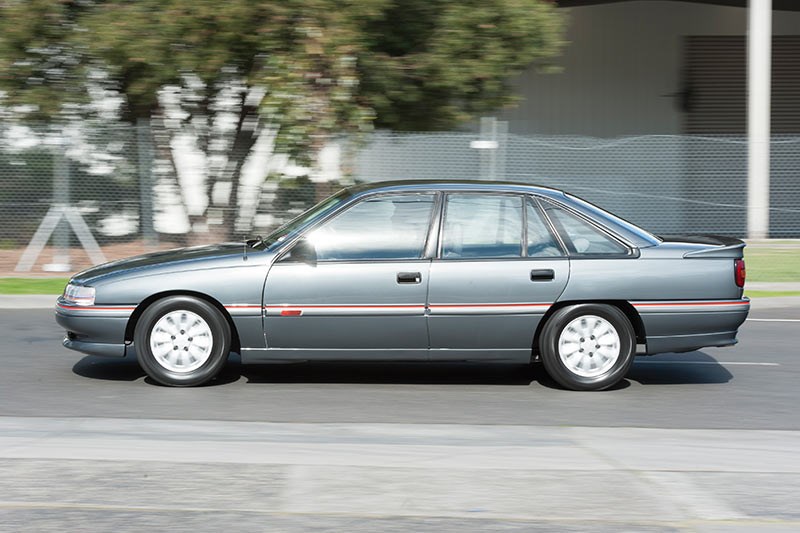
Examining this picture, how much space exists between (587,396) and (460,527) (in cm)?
340

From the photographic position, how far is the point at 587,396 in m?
8.04

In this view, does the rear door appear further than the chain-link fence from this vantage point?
No

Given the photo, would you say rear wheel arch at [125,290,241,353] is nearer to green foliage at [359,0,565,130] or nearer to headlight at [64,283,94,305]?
headlight at [64,283,94,305]

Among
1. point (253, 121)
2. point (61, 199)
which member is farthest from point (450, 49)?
point (61, 199)

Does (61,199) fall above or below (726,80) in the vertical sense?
below

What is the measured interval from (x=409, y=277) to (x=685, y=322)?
2039mm

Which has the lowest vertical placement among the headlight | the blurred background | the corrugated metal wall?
the headlight

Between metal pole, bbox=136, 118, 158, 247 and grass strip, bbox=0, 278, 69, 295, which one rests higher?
metal pole, bbox=136, 118, 158, 247

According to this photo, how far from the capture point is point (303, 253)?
798cm

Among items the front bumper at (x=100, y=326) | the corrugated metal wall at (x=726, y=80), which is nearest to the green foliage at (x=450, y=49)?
the front bumper at (x=100, y=326)

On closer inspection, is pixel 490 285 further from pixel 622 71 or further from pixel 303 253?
pixel 622 71

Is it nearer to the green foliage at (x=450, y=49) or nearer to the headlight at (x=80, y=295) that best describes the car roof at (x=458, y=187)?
the headlight at (x=80, y=295)

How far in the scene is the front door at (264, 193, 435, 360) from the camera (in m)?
7.94

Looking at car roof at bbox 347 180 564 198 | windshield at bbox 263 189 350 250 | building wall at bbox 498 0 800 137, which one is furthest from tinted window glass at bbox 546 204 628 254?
building wall at bbox 498 0 800 137
